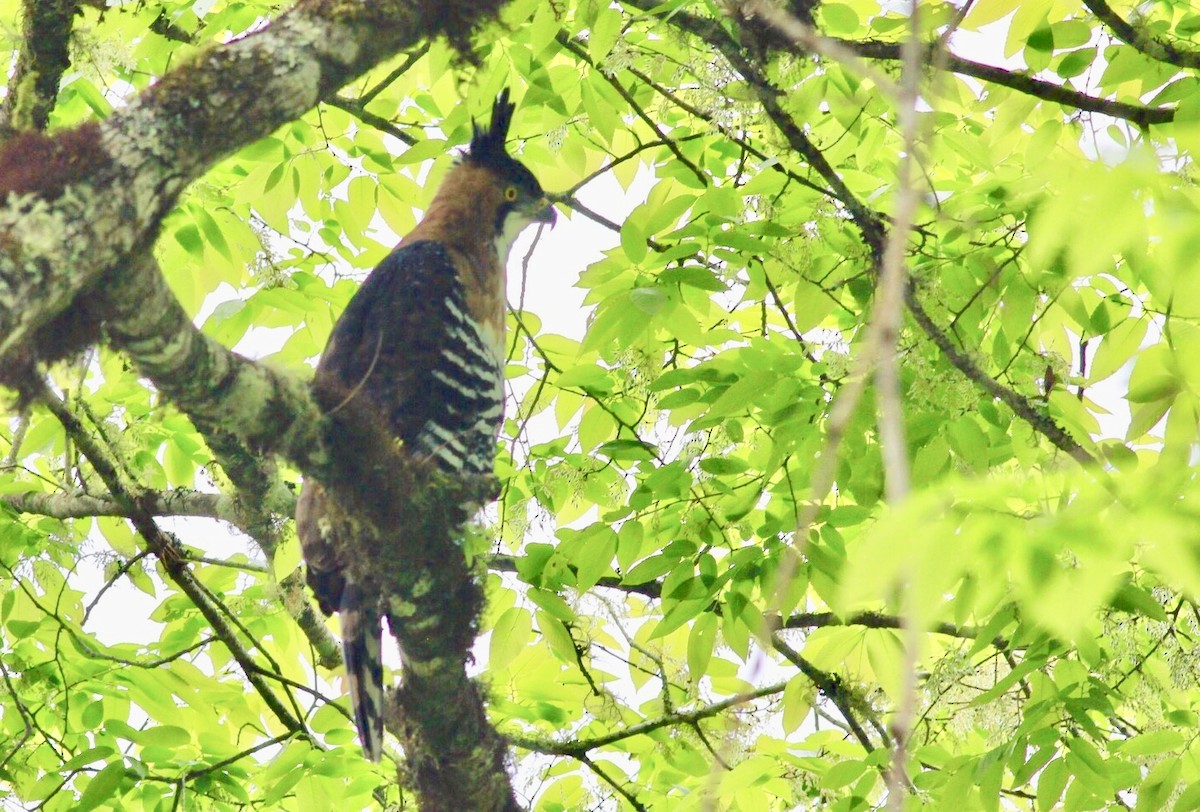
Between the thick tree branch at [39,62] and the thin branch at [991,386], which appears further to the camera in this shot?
the thick tree branch at [39,62]

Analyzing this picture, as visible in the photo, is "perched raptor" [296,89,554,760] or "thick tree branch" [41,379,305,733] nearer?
"perched raptor" [296,89,554,760]

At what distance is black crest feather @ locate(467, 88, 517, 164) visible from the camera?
430 centimetres

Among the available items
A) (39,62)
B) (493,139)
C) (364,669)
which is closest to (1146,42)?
(493,139)

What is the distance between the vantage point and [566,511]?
4449 mm

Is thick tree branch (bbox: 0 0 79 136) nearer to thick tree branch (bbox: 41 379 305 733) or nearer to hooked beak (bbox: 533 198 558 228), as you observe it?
thick tree branch (bbox: 41 379 305 733)

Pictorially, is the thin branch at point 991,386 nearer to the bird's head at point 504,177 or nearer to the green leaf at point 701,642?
the green leaf at point 701,642

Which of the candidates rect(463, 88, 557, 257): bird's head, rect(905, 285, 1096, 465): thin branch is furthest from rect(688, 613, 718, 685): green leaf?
rect(463, 88, 557, 257): bird's head

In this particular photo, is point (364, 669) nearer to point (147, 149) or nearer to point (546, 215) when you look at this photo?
point (147, 149)

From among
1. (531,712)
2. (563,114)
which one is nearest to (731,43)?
(563,114)

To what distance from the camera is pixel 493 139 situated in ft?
14.3

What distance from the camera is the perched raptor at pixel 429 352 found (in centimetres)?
341

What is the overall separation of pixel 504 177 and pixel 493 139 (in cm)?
14

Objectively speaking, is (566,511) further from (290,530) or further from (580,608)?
(290,530)

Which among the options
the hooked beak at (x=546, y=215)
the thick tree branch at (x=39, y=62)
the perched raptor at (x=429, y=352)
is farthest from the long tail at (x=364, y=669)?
the hooked beak at (x=546, y=215)
